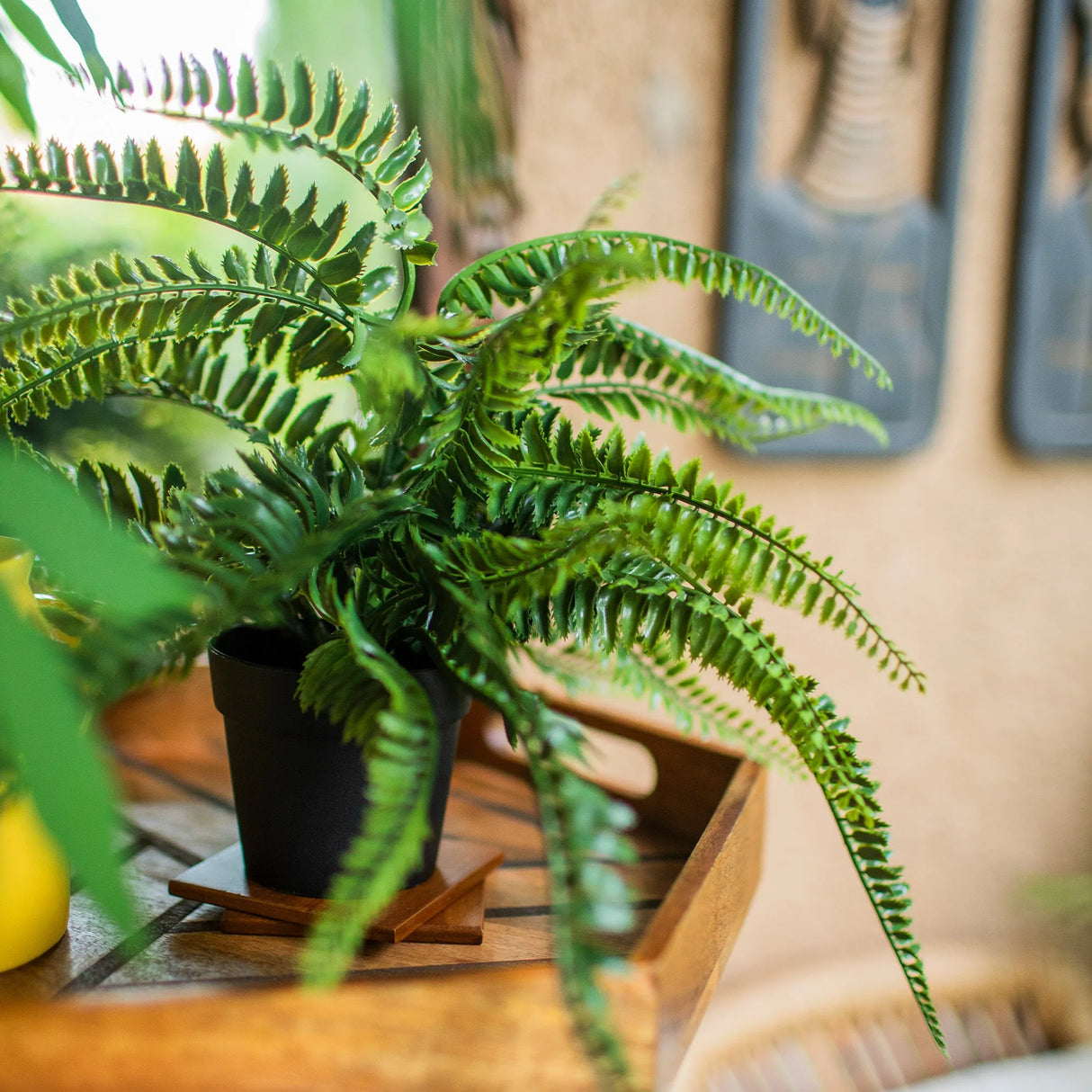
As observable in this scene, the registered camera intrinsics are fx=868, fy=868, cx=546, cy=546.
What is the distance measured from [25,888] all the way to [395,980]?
19 cm

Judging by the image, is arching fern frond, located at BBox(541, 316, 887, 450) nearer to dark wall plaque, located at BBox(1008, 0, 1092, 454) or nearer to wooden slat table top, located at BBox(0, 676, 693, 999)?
wooden slat table top, located at BBox(0, 676, 693, 999)

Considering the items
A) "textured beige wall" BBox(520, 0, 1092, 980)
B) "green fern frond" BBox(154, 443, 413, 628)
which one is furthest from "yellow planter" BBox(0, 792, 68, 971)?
"textured beige wall" BBox(520, 0, 1092, 980)

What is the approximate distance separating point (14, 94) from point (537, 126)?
89 centimetres

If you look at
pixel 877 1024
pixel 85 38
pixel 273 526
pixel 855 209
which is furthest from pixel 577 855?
pixel 877 1024

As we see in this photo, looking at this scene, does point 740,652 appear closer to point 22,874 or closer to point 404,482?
point 404,482

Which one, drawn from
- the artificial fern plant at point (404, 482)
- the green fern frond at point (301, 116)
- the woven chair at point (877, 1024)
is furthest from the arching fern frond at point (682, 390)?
the woven chair at point (877, 1024)

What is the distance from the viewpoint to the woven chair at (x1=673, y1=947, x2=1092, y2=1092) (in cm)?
113

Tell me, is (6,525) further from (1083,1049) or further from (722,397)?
(1083,1049)

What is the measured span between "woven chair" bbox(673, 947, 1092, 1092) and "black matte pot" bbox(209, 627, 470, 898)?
896 millimetres

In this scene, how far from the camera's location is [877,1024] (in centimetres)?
119

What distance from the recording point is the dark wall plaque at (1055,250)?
1.03m

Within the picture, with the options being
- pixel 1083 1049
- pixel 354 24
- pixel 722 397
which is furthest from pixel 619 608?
pixel 1083 1049

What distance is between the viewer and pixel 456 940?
1.42 ft

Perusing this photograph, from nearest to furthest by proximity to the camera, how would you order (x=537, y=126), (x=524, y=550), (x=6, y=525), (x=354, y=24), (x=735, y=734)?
(x=6, y=525), (x=524, y=550), (x=735, y=734), (x=354, y=24), (x=537, y=126)
